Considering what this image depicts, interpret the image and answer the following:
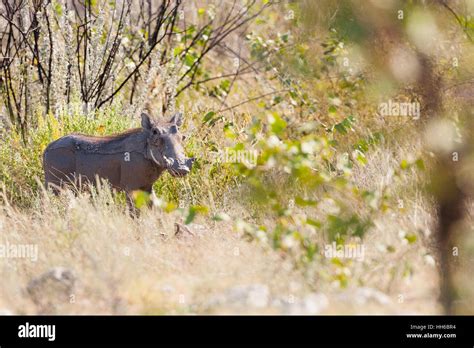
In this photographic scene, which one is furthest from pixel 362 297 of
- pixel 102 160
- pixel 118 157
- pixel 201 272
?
pixel 102 160

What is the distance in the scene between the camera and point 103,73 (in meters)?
10.4

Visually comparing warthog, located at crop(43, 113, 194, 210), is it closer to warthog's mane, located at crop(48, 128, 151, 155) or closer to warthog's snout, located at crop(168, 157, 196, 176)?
warthog's mane, located at crop(48, 128, 151, 155)

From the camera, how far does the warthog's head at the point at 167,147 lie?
7.63 m

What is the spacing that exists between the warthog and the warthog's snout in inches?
4.1

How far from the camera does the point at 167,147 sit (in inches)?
304

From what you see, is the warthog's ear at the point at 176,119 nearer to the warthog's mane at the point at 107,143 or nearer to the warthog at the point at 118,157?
the warthog at the point at 118,157

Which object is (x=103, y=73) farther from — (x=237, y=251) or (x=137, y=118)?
(x=237, y=251)

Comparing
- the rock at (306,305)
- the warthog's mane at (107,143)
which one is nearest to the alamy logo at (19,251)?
the warthog's mane at (107,143)

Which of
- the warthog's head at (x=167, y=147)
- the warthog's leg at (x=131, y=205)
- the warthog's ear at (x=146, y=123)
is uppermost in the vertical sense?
the warthog's ear at (x=146, y=123)

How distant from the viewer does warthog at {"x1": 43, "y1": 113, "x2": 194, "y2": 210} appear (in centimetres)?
782

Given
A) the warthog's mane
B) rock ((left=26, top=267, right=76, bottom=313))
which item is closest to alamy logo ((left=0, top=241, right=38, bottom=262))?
rock ((left=26, top=267, right=76, bottom=313))

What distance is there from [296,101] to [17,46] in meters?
3.22
